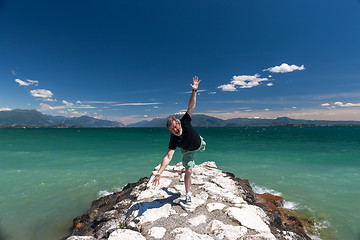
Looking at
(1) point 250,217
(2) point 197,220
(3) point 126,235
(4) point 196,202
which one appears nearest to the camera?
(3) point 126,235

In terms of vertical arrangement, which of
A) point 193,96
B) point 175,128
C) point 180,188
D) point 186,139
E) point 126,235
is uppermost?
point 193,96

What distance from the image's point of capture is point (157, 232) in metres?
4.00

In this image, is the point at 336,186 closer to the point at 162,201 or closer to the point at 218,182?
the point at 218,182

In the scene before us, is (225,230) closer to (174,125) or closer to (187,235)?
(187,235)

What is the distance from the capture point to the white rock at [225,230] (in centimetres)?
382

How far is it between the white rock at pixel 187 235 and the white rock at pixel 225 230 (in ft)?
0.98

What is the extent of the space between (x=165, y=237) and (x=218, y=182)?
4.12 meters

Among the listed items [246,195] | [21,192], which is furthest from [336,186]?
[21,192]

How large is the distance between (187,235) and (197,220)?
2.36ft

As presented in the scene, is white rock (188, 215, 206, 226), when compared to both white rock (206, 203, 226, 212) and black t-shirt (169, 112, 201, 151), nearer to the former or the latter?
white rock (206, 203, 226, 212)

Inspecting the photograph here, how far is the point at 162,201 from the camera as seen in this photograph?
5500 millimetres

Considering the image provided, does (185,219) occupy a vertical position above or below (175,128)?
below

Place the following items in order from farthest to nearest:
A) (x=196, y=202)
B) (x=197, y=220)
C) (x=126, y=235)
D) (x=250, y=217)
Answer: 1. (x=196, y=202)
2. (x=250, y=217)
3. (x=197, y=220)
4. (x=126, y=235)

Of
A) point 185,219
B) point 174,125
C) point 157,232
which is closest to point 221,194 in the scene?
point 185,219
